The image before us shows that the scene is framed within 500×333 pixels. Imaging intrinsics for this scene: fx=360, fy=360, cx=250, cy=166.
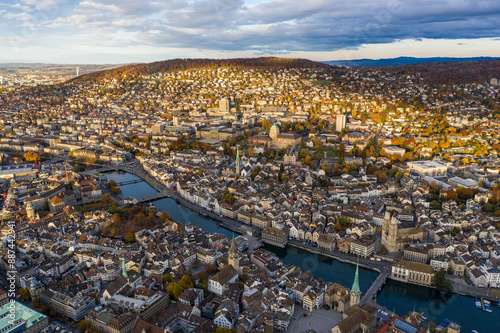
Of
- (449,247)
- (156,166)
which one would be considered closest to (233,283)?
(449,247)

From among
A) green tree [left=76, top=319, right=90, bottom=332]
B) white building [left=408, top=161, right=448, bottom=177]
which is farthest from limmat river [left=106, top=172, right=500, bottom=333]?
white building [left=408, top=161, right=448, bottom=177]

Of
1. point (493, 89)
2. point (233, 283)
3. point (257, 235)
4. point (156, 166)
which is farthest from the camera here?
point (493, 89)

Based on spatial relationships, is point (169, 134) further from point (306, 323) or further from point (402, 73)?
point (402, 73)

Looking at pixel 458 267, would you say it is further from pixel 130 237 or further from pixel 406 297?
pixel 130 237

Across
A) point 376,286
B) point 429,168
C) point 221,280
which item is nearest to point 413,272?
point 376,286

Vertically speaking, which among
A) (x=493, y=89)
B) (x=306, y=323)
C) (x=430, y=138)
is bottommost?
(x=306, y=323)

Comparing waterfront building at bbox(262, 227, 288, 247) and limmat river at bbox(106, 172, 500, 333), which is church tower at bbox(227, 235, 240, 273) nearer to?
limmat river at bbox(106, 172, 500, 333)
